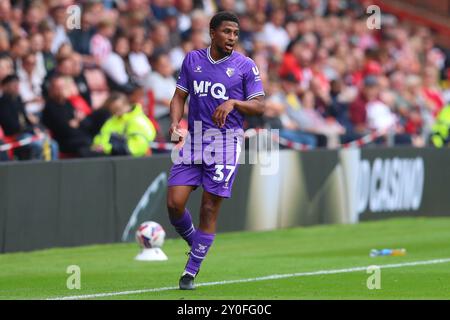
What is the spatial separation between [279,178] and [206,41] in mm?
3962

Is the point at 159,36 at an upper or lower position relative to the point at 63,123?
upper

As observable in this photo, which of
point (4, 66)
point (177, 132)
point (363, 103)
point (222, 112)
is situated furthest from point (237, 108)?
point (363, 103)

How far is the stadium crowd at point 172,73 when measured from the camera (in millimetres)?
17547

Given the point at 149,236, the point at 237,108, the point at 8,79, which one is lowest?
the point at 149,236

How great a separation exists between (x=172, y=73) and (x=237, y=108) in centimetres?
945

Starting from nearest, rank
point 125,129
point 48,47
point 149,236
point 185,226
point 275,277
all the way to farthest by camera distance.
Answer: point 185,226 < point 275,277 < point 149,236 < point 125,129 < point 48,47

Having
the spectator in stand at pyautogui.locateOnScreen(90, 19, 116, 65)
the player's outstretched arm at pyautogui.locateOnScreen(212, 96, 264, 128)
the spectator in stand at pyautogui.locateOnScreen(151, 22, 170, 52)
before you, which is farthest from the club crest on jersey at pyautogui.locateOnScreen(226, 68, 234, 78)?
the spectator in stand at pyautogui.locateOnScreen(151, 22, 170, 52)

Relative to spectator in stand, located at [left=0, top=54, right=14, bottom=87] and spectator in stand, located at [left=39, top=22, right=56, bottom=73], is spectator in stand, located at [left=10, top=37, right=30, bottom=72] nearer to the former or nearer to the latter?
spectator in stand, located at [left=39, top=22, right=56, bottom=73]

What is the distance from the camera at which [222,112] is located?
35.6 feet

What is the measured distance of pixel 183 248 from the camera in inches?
645

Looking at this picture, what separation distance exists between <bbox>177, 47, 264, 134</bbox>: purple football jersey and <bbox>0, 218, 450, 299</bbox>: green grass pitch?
5.21 ft

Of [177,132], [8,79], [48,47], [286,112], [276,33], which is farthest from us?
[276,33]

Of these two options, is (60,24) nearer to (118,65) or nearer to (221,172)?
(118,65)
